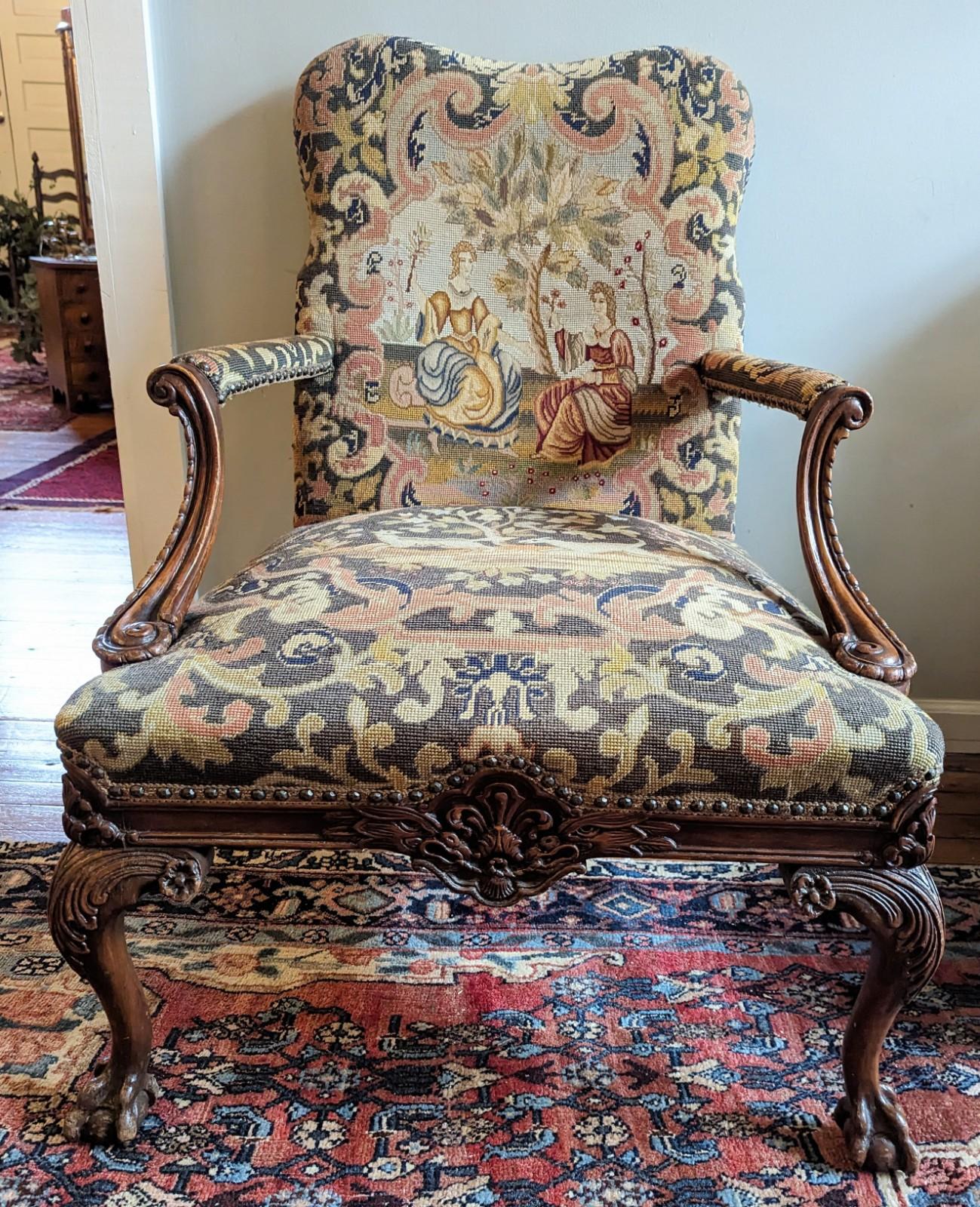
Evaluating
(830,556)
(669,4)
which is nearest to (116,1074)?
(830,556)

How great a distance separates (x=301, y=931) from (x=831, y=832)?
734 millimetres

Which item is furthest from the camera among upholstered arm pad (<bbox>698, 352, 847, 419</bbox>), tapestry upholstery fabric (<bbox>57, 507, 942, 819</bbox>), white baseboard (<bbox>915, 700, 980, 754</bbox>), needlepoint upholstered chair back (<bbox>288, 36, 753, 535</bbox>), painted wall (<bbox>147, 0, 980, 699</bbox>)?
white baseboard (<bbox>915, 700, 980, 754</bbox>)

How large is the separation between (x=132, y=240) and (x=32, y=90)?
642 centimetres

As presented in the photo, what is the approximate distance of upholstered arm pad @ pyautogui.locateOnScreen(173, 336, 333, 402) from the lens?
3.41ft

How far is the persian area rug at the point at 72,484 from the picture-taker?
10.6 ft

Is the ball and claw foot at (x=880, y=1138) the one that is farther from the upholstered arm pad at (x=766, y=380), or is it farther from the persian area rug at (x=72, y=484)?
the persian area rug at (x=72, y=484)

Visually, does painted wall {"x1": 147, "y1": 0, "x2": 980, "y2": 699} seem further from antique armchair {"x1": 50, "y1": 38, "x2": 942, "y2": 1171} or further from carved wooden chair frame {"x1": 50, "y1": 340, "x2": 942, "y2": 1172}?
carved wooden chair frame {"x1": 50, "y1": 340, "x2": 942, "y2": 1172}

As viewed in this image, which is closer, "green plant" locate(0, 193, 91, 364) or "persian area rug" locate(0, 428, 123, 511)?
"persian area rug" locate(0, 428, 123, 511)

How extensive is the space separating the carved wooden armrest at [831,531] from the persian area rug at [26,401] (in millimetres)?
3962

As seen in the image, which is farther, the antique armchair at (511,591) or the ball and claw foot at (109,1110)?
the ball and claw foot at (109,1110)

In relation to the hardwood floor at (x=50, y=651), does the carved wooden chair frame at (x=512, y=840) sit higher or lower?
higher

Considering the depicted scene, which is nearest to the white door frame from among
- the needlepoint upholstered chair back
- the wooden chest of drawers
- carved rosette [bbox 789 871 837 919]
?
the needlepoint upholstered chair back

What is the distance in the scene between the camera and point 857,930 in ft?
4.29

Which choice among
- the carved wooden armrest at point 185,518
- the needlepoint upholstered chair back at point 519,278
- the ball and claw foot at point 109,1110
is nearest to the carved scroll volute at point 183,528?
the carved wooden armrest at point 185,518
